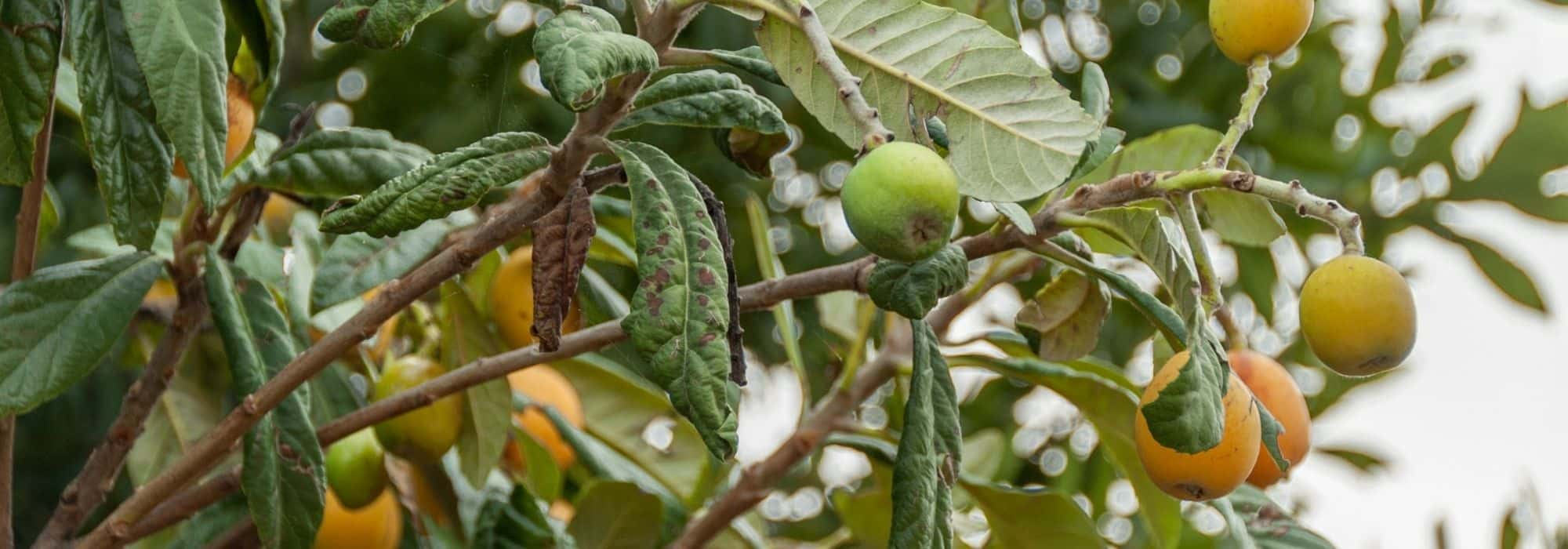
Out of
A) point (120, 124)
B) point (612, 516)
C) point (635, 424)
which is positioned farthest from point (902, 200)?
point (635, 424)

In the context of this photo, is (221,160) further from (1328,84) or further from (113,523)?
(1328,84)

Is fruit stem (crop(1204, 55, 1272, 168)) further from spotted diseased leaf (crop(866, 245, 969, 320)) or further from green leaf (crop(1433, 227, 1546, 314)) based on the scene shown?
green leaf (crop(1433, 227, 1546, 314))

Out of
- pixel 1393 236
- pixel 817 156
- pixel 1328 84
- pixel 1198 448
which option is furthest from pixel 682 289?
pixel 1328 84

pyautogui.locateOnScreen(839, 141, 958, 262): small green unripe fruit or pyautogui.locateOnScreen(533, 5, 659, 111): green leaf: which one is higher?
pyautogui.locateOnScreen(533, 5, 659, 111): green leaf

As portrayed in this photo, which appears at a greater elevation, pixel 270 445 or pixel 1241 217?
pixel 1241 217

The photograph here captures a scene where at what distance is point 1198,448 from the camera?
73 centimetres

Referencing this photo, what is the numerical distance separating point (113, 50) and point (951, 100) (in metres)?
0.47

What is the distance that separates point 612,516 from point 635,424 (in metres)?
0.28

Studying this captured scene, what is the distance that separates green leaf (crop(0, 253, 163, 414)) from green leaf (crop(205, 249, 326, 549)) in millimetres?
53

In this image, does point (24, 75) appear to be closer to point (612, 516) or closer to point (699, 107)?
point (699, 107)

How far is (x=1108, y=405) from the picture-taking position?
1118 millimetres

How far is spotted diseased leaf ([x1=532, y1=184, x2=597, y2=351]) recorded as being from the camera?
738 mm

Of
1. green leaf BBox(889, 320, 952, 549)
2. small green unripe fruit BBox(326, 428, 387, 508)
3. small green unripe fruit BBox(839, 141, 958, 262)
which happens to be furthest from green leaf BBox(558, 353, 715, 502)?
small green unripe fruit BBox(839, 141, 958, 262)

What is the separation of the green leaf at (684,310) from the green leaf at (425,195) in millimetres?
75
